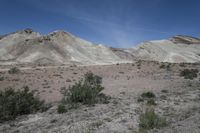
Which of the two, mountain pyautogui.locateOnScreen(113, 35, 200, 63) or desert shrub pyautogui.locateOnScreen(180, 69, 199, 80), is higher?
mountain pyautogui.locateOnScreen(113, 35, 200, 63)

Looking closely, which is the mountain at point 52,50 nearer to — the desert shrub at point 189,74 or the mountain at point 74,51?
the mountain at point 74,51

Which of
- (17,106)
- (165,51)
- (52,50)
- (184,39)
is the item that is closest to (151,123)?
(17,106)

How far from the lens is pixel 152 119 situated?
24.4ft

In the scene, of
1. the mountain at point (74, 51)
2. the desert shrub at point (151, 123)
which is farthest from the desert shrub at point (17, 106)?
the mountain at point (74, 51)

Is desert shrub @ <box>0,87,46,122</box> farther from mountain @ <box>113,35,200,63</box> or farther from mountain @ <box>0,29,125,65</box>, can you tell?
mountain @ <box>113,35,200,63</box>

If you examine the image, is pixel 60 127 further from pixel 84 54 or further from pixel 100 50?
pixel 100 50

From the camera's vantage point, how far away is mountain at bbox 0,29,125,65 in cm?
6066

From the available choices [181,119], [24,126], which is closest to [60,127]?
[24,126]

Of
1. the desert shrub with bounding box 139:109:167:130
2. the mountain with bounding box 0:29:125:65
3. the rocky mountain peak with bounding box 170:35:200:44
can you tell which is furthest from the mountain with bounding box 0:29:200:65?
the desert shrub with bounding box 139:109:167:130

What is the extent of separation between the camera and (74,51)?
224 feet

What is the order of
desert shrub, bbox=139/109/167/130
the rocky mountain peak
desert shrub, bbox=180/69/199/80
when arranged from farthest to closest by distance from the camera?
the rocky mountain peak < desert shrub, bbox=180/69/199/80 < desert shrub, bbox=139/109/167/130

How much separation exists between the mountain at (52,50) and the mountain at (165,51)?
11354mm

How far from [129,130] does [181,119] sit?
7.27 feet

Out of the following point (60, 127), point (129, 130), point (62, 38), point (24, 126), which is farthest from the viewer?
point (62, 38)
